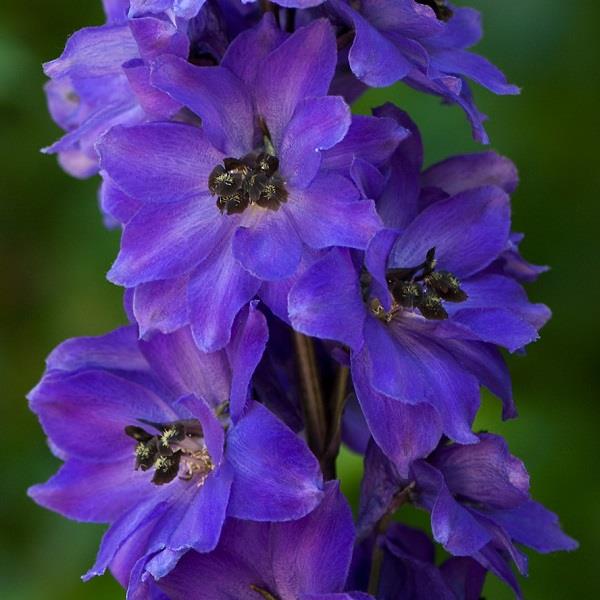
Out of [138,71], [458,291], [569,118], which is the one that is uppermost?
[138,71]

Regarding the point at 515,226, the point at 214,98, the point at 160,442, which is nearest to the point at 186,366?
the point at 160,442

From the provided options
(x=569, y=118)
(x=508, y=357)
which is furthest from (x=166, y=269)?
(x=569, y=118)

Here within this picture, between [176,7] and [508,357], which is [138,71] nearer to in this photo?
[176,7]

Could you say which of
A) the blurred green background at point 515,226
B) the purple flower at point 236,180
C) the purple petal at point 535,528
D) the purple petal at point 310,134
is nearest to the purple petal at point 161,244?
the purple flower at point 236,180

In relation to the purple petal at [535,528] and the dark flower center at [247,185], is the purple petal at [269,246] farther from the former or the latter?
the purple petal at [535,528]

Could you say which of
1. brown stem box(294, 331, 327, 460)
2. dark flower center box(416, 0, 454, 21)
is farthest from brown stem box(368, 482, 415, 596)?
dark flower center box(416, 0, 454, 21)

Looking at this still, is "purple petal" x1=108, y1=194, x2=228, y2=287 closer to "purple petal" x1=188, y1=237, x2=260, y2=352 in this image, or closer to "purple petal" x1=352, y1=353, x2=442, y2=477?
"purple petal" x1=188, y1=237, x2=260, y2=352
